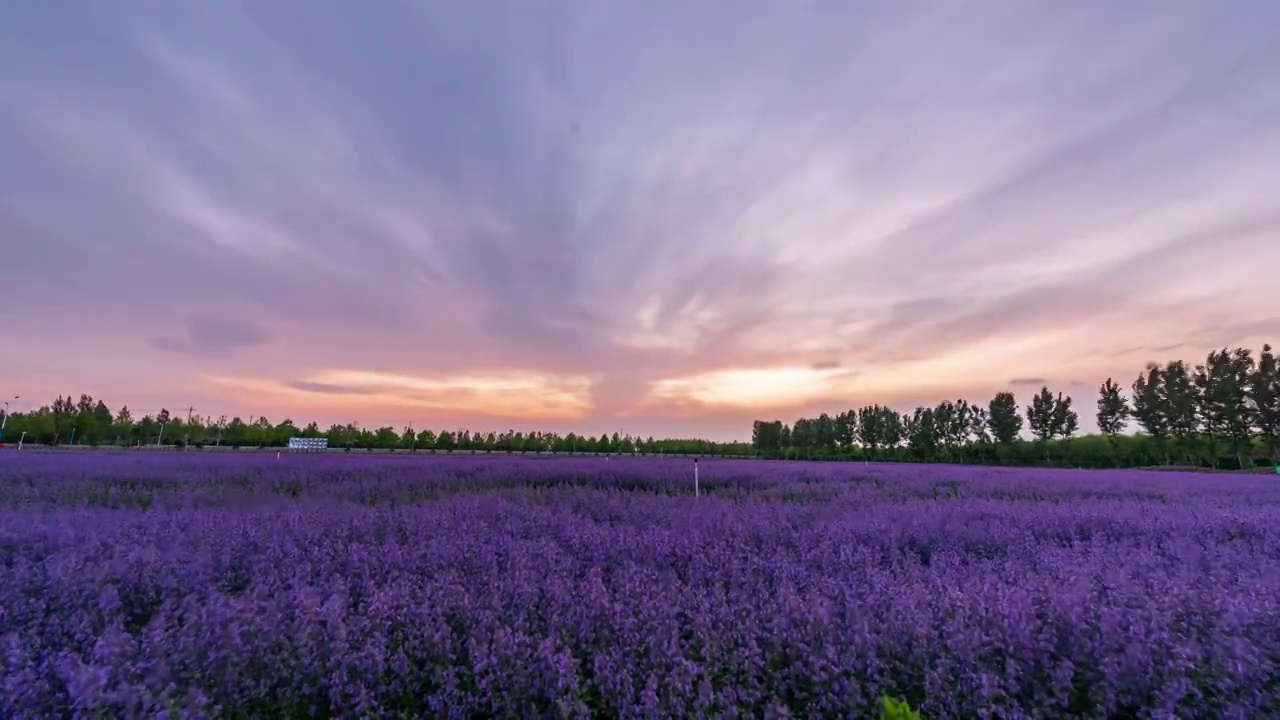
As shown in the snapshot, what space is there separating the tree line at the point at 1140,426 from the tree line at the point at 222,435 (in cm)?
3968

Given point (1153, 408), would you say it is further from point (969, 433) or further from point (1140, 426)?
point (969, 433)

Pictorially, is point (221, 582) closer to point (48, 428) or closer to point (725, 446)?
point (48, 428)

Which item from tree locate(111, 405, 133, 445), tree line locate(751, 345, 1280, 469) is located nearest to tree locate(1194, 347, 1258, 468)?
tree line locate(751, 345, 1280, 469)

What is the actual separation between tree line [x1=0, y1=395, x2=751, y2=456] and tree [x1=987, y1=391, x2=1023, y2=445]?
4664 centimetres

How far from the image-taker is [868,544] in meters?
4.55

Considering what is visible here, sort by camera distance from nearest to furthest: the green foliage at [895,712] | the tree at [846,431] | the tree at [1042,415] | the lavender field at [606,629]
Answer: the green foliage at [895,712]
the lavender field at [606,629]
the tree at [1042,415]
the tree at [846,431]

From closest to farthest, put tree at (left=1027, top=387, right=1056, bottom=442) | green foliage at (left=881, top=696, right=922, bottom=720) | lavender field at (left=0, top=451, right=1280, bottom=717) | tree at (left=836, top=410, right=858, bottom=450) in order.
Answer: green foliage at (left=881, top=696, right=922, bottom=720), lavender field at (left=0, top=451, right=1280, bottom=717), tree at (left=1027, top=387, right=1056, bottom=442), tree at (left=836, top=410, right=858, bottom=450)

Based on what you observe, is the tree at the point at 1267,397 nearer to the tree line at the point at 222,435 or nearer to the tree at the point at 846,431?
the tree at the point at 846,431

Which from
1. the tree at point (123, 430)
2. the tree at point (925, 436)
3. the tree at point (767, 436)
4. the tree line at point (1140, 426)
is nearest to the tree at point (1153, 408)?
the tree line at point (1140, 426)

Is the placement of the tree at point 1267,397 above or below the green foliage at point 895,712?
above

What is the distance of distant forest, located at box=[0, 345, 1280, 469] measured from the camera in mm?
36062

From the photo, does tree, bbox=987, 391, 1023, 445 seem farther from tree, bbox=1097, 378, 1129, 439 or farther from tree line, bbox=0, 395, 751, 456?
tree line, bbox=0, 395, 751, 456

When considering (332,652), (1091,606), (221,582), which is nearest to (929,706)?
(1091,606)

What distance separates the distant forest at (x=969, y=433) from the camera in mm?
36062
